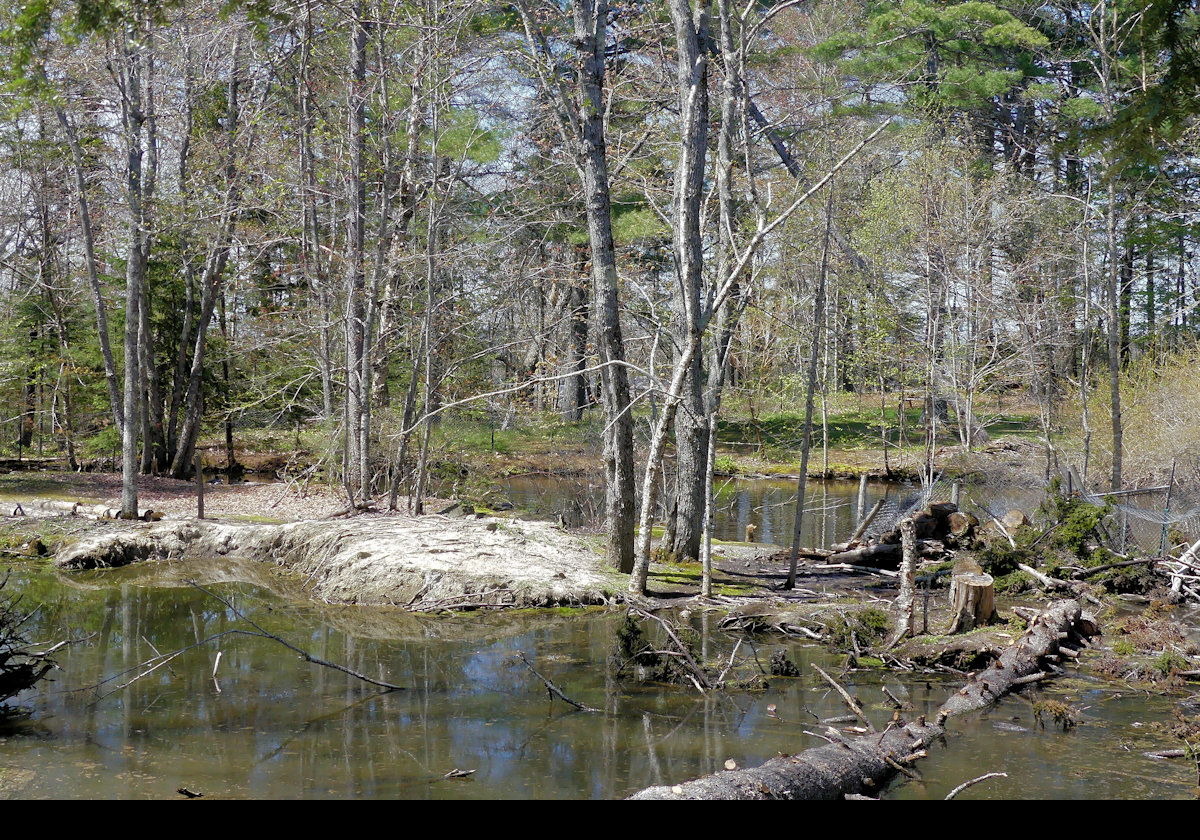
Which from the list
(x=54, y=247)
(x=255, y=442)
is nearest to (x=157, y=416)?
(x=255, y=442)

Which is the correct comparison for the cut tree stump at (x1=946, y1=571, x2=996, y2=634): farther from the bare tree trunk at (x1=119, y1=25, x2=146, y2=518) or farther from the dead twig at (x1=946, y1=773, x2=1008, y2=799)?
the bare tree trunk at (x1=119, y1=25, x2=146, y2=518)

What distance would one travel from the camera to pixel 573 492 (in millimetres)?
18469

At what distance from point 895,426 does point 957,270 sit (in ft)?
30.0

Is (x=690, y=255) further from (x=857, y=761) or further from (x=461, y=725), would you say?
(x=857, y=761)

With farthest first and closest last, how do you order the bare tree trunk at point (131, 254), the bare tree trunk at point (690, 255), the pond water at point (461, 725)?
1. the bare tree trunk at point (131, 254)
2. the bare tree trunk at point (690, 255)
3. the pond water at point (461, 725)

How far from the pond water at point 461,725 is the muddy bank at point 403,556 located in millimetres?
936

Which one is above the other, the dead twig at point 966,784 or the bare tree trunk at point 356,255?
the bare tree trunk at point 356,255

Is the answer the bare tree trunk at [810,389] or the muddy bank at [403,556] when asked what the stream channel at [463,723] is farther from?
the bare tree trunk at [810,389]

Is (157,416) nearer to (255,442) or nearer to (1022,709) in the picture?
(255,442)

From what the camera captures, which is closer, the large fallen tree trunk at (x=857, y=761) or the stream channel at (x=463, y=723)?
the large fallen tree trunk at (x=857, y=761)

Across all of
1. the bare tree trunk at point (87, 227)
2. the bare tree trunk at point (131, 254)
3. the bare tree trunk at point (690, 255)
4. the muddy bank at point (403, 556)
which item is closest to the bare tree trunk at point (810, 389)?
the bare tree trunk at point (690, 255)

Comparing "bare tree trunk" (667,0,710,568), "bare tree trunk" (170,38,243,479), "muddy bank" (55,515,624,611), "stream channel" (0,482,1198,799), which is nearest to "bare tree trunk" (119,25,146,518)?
"muddy bank" (55,515,624,611)

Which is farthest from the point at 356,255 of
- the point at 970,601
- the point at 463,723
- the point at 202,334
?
the point at 970,601

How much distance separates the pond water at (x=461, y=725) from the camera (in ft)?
16.4
